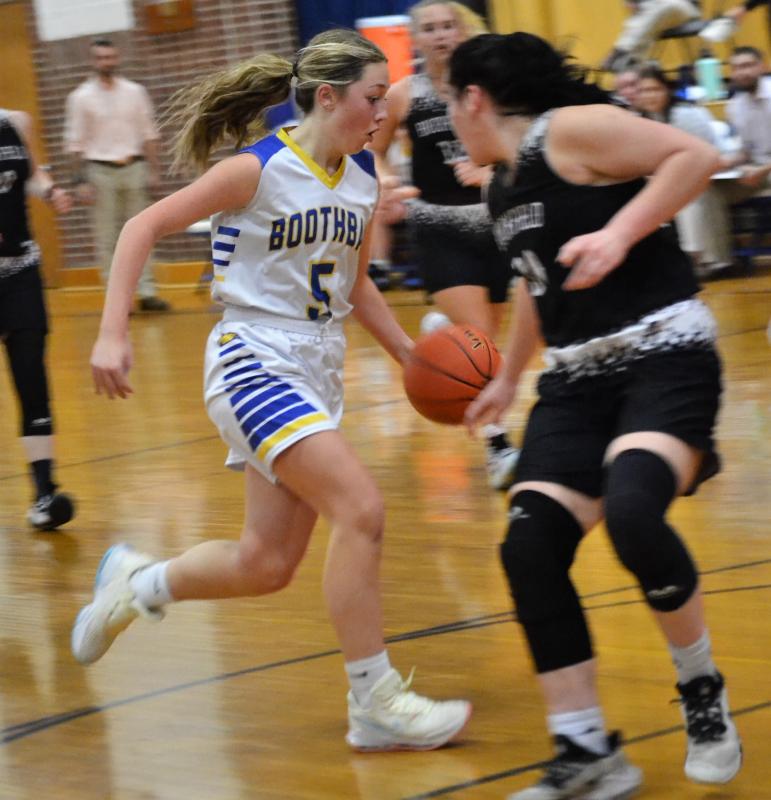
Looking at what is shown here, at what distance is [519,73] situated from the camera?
299 centimetres

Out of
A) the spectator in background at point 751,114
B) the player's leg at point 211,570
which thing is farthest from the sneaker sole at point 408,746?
the spectator in background at point 751,114

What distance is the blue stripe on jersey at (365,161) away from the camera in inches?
142

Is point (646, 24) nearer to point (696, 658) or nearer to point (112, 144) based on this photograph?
point (112, 144)

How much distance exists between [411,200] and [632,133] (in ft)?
10.9

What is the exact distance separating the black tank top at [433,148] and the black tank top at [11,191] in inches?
58.2

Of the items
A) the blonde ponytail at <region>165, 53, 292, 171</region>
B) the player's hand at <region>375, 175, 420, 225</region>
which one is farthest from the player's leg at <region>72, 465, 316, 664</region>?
the player's hand at <region>375, 175, 420, 225</region>

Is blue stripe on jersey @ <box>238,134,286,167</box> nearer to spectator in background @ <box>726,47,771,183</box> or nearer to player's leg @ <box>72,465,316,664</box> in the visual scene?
player's leg @ <box>72,465,316,664</box>

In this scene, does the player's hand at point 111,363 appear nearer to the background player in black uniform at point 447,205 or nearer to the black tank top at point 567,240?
the black tank top at point 567,240

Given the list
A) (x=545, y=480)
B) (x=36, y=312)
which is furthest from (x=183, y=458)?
(x=545, y=480)

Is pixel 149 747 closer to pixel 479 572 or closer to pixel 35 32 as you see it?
pixel 479 572

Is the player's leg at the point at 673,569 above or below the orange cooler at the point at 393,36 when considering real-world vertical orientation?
above

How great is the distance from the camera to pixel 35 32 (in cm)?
1560

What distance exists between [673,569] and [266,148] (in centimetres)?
135

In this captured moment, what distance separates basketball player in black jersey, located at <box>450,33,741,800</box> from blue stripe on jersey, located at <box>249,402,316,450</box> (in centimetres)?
53
